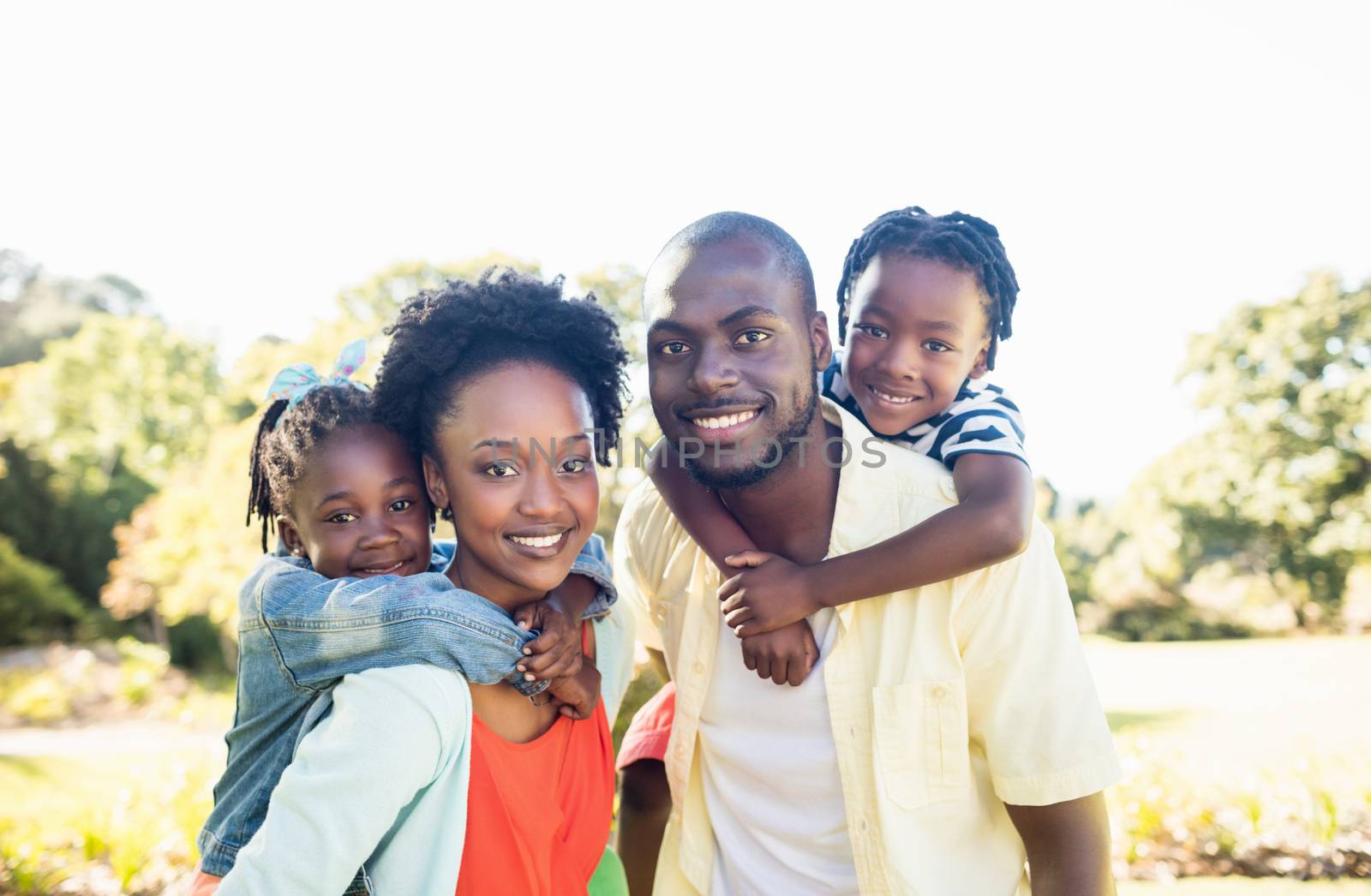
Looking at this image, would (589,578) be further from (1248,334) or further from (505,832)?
(1248,334)

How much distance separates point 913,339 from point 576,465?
1.27 m

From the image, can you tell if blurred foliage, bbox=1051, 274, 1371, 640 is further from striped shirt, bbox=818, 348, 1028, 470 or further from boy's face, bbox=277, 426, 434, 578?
boy's face, bbox=277, 426, 434, 578

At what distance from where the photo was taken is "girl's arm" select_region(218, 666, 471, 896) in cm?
160

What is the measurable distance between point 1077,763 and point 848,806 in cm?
54

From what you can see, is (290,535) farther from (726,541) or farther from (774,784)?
(774,784)

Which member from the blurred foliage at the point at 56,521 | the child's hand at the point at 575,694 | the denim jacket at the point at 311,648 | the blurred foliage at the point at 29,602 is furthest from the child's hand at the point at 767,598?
the blurred foliage at the point at 56,521

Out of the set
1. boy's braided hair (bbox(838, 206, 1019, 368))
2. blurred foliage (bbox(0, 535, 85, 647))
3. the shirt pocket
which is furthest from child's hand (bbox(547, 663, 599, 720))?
blurred foliage (bbox(0, 535, 85, 647))

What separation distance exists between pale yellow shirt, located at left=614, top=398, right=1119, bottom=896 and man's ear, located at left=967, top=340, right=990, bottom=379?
767 mm

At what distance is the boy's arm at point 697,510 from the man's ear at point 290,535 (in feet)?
3.39

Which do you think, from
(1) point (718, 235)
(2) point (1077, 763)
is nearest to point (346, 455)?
(1) point (718, 235)

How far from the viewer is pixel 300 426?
247 cm

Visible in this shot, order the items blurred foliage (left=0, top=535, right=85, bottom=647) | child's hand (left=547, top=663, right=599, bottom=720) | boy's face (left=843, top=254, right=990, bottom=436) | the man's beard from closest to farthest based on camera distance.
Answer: child's hand (left=547, top=663, right=599, bottom=720), the man's beard, boy's face (left=843, top=254, right=990, bottom=436), blurred foliage (left=0, top=535, right=85, bottom=647)

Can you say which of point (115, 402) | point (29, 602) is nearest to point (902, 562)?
point (29, 602)

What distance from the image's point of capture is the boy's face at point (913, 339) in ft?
9.47
